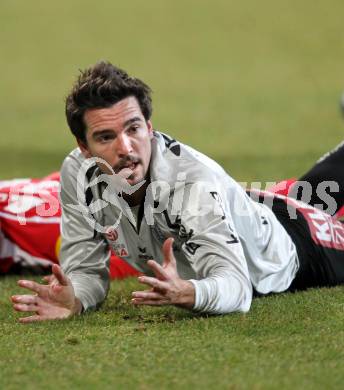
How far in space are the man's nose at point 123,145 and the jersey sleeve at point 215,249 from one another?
212 mm

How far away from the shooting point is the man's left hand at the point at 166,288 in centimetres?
250

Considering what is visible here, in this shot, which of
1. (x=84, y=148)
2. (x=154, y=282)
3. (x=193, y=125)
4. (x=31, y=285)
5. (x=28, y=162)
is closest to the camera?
(x=154, y=282)

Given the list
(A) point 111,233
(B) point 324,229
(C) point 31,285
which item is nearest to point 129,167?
(A) point 111,233

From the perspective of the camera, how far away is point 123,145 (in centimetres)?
278

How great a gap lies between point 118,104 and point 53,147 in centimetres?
447

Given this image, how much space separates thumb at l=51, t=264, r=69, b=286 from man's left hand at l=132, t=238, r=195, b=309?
0.89 feet

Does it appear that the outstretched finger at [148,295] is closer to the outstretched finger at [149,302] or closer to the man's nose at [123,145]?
the outstretched finger at [149,302]

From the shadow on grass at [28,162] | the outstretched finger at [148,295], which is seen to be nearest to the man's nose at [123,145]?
the outstretched finger at [148,295]

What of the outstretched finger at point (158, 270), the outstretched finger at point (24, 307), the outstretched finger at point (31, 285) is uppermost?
the outstretched finger at point (158, 270)

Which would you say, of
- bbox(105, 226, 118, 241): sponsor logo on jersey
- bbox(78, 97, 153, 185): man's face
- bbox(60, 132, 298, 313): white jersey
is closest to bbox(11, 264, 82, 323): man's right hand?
bbox(60, 132, 298, 313): white jersey

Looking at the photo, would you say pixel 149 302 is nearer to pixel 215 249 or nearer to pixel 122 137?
pixel 215 249

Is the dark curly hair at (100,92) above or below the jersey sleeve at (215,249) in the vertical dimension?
above

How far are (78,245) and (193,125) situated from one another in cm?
487

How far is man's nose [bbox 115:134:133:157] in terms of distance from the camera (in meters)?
2.77
